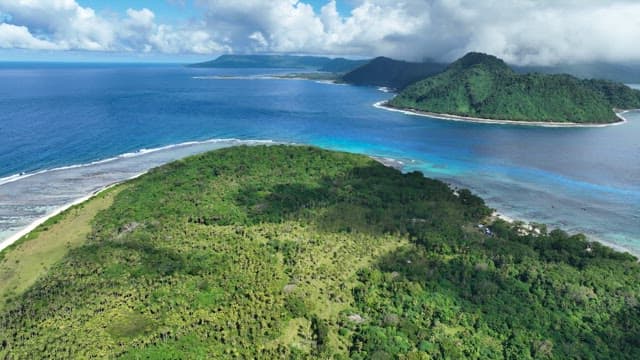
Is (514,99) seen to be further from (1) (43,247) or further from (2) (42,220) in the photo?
(1) (43,247)

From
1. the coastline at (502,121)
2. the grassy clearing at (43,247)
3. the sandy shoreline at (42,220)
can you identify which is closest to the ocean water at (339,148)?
the sandy shoreline at (42,220)

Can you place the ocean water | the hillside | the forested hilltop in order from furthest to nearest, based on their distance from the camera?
the hillside
the ocean water
the forested hilltop

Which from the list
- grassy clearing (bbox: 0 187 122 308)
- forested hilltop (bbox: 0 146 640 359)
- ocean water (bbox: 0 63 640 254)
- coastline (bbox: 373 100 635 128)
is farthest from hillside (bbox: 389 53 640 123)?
grassy clearing (bbox: 0 187 122 308)

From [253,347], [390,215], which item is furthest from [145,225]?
[390,215]

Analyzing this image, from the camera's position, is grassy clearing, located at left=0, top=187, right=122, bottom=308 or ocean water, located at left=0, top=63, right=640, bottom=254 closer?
grassy clearing, located at left=0, top=187, right=122, bottom=308

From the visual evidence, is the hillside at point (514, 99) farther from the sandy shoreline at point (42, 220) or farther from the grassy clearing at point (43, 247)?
the grassy clearing at point (43, 247)

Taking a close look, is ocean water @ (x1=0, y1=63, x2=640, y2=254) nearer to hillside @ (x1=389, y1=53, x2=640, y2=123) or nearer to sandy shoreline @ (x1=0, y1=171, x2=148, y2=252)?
sandy shoreline @ (x1=0, y1=171, x2=148, y2=252)

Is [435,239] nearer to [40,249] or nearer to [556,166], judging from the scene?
[40,249]
